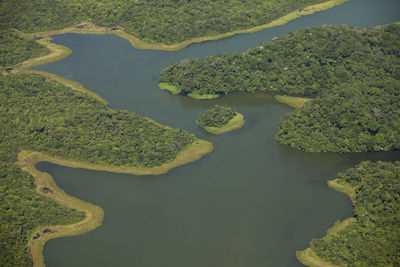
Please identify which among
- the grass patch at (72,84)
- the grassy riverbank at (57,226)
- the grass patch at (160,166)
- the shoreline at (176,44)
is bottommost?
the grassy riverbank at (57,226)

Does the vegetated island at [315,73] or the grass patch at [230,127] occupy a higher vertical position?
the vegetated island at [315,73]

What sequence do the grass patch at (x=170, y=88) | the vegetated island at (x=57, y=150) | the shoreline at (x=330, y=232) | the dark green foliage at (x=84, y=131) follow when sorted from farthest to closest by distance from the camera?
the grass patch at (x=170, y=88)
the dark green foliage at (x=84, y=131)
the vegetated island at (x=57, y=150)
the shoreline at (x=330, y=232)

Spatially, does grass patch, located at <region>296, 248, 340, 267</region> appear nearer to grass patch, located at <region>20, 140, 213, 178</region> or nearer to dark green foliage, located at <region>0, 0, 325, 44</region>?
grass patch, located at <region>20, 140, 213, 178</region>

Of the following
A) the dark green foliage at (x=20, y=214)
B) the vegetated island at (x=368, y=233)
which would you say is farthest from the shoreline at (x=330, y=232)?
the dark green foliage at (x=20, y=214)

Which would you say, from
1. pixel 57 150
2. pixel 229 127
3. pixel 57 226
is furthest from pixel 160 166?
pixel 57 226

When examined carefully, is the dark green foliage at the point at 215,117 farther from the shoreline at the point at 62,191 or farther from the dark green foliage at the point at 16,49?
the dark green foliage at the point at 16,49

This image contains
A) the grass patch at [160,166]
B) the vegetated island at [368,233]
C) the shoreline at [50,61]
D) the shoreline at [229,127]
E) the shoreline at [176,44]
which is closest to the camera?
the vegetated island at [368,233]

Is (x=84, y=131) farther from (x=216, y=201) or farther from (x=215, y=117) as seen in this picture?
(x=216, y=201)
